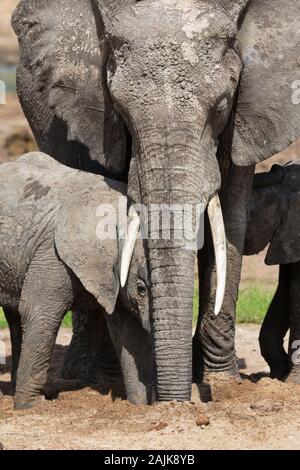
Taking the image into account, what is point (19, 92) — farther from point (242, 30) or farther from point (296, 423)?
point (296, 423)

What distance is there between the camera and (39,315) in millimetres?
5938

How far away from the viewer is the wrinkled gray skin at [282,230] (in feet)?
22.2

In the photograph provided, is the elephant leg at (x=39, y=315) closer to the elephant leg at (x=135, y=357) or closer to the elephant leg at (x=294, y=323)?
the elephant leg at (x=135, y=357)

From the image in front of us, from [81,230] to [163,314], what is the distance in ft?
2.29

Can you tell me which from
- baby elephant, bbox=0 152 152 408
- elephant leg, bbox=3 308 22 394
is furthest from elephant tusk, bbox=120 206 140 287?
elephant leg, bbox=3 308 22 394

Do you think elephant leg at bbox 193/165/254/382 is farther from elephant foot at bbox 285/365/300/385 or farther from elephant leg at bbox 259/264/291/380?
elephant leg at bbox 259/264/291/380

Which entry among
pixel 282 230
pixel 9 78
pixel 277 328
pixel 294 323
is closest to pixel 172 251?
pixel 282 230

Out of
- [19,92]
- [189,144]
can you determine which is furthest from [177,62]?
[19,92]

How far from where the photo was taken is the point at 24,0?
7004 mm

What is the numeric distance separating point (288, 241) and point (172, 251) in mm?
1485

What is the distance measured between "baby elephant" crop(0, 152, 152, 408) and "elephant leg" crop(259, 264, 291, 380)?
4.43 ft

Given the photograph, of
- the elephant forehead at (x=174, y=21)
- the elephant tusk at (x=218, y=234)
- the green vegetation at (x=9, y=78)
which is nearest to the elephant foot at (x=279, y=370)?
the elephant tusk at (x=218, y=234)

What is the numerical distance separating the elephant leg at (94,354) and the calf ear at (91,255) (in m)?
0.92

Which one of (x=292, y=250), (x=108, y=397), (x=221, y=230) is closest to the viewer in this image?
(x=221, y=230)
